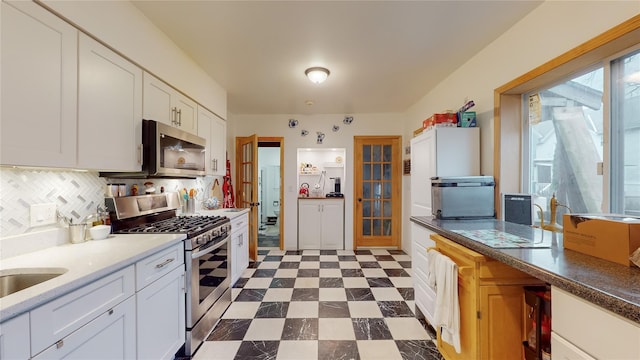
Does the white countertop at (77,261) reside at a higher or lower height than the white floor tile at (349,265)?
higher

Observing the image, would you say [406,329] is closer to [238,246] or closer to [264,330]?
[264,330]

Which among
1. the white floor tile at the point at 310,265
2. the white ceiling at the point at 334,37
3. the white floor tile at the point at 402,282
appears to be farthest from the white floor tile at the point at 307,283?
the white ceiling at the point at 334,37

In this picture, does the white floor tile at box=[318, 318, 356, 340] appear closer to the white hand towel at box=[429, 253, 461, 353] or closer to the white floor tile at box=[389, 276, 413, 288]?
the white hand towel at box=[429, 253, 461, 353]

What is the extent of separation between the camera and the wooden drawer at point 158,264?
136 cm

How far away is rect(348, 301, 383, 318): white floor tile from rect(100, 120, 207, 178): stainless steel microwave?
2075 mm

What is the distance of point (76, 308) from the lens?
1.00 meters

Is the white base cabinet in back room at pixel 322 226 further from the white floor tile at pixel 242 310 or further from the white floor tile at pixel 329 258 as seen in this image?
the white floor tile at pixel 242 310

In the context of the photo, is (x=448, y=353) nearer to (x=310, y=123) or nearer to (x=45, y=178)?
(x=45, y=178)

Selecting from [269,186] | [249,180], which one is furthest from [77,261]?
[269,186]

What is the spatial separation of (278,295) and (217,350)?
2.96 feet

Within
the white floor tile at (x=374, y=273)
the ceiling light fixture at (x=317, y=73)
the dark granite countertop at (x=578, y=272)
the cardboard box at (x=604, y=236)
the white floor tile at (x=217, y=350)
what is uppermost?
the ceiling light fixture at (x=317, y=73)

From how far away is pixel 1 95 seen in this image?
101cm

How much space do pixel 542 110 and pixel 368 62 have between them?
155cm

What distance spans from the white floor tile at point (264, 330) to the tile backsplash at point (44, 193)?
5.03 feet
